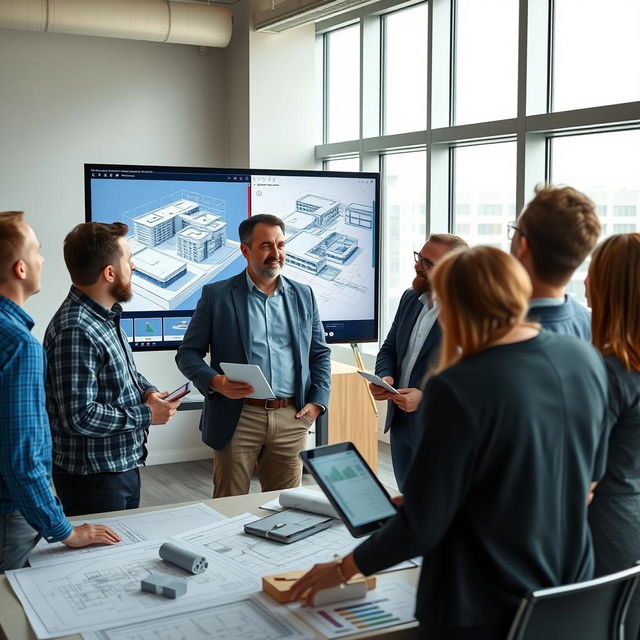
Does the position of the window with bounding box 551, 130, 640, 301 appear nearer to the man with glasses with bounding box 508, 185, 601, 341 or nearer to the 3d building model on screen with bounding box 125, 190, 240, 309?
the 3d building model on screen with bounding box 125, 190, 240, 309

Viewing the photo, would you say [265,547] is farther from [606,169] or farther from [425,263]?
[606,169]

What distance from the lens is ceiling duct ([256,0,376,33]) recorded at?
5.36 metres

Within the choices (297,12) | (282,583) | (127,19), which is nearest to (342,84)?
(297,12)

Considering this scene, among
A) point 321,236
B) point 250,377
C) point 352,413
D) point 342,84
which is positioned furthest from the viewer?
point 342,84

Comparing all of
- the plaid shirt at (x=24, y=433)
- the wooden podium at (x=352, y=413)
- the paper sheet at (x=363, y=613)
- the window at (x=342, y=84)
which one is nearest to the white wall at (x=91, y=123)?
the window at (x=342, y=84)

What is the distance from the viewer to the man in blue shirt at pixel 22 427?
6.52 feet

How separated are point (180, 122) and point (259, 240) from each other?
332 centimetres

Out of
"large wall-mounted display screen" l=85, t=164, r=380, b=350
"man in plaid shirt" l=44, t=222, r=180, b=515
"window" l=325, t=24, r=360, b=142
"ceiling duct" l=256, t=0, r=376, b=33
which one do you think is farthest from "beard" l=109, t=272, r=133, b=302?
"window" l=325, t=24, r=360, b=142

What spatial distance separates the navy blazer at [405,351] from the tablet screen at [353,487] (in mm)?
1336

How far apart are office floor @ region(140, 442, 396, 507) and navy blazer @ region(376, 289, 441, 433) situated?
195 centimetres

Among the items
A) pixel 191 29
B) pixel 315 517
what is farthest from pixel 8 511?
pixel 191 29

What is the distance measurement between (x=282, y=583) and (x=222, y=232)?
2.86 metres

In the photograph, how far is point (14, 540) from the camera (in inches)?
83.5

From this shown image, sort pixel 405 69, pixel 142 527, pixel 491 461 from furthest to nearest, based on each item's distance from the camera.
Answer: pixel 405 69
pixel 142 527
pixel 491 461
